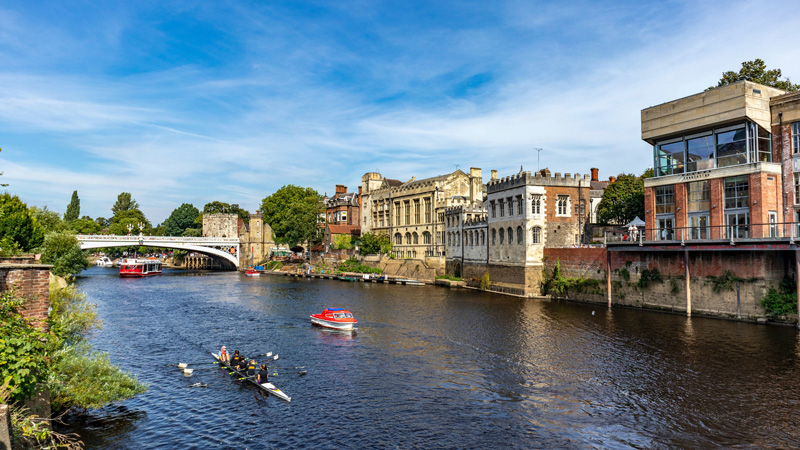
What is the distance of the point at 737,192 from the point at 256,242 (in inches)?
4325

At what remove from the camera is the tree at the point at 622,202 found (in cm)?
6544

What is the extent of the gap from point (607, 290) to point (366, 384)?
35.2m

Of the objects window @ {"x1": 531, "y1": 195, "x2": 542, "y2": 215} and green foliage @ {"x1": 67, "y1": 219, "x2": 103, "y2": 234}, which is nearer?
window @ {"x1": 531, "y1": 195, "x2": 542, "y2": 215}

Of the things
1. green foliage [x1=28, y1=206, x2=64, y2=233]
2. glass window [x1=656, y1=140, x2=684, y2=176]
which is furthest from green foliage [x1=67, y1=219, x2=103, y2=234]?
glass window [x1=656, y1=140, x2=684, y2=176]

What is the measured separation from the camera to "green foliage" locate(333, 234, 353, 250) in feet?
369

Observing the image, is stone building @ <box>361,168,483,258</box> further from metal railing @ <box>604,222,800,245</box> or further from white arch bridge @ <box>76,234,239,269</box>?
metal railing @ <box>604,222,800,245</box>

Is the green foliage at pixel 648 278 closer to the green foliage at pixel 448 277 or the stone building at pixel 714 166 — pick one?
the stone building at pixel 714 166

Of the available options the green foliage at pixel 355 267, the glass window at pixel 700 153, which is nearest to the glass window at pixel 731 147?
the glass window at pixel 700 153

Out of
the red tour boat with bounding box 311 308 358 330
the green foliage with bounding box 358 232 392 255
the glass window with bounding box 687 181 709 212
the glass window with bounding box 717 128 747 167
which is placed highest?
the glass window with bounding box 717 128 747 167

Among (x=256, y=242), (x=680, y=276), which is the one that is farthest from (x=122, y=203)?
(x=680, y=276)

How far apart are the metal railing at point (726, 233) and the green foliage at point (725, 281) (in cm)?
311

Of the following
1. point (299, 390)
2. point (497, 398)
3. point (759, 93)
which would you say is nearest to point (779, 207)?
point (759, 93)

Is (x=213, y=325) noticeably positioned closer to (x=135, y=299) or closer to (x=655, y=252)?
(x=135, y=299)

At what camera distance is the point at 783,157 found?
1614 inches
